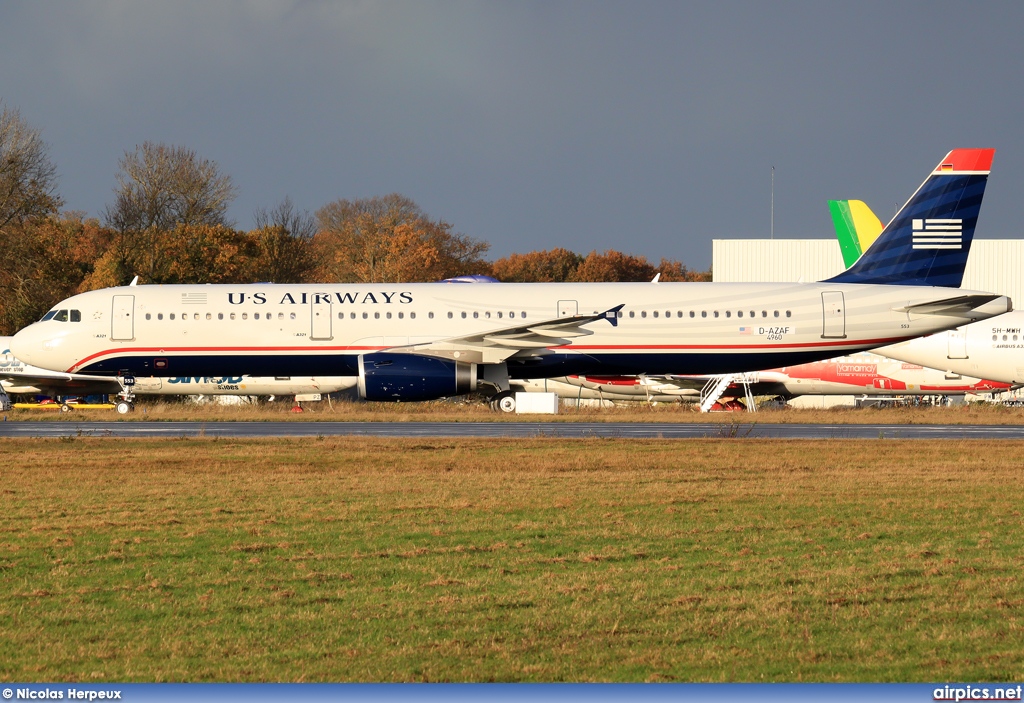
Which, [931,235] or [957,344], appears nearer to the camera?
[931,235]

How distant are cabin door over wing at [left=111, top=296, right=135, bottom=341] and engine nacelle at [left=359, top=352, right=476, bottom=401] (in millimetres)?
7293

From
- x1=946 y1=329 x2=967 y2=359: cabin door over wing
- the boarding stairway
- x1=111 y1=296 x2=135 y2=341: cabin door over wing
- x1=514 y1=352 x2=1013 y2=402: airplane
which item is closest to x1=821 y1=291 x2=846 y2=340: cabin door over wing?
the boarding stairway

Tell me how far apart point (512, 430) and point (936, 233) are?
542 inches

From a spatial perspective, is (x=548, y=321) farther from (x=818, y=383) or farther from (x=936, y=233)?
(x=818, y=383)

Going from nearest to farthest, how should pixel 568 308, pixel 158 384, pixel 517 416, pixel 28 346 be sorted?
pixel 568 308 < pixel 28 346 < pixel 517 416 < pixel 158 384

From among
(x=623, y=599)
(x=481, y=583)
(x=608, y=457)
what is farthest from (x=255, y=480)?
(x=623, y=599)

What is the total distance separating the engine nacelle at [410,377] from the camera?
30.5 m

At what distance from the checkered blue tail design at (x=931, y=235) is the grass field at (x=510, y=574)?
15.8m

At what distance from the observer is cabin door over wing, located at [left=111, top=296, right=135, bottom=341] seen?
33.2 metres

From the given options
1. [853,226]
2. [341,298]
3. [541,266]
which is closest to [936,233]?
[341,298]

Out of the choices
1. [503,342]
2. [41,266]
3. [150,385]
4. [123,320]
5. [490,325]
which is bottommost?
[150,385]

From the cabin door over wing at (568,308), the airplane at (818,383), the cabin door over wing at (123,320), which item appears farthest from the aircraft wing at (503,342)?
the airplane at (818,383)

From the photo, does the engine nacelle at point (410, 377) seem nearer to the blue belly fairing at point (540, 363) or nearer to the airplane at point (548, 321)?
the airplane at point (548, 321)

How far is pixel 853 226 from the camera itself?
5528 cm
